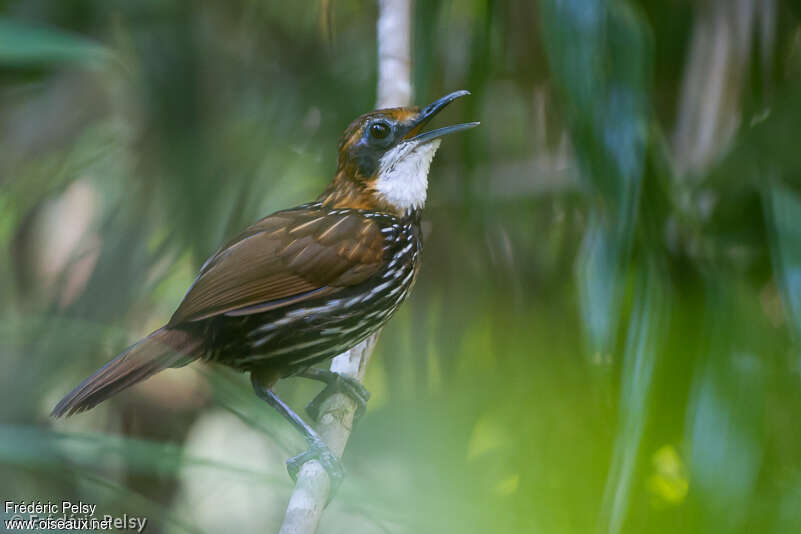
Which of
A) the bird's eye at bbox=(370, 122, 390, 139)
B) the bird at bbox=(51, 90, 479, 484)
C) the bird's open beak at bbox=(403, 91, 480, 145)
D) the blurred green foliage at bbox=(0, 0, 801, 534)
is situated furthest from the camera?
the bird's eye at bbox=(370, 122, 390, 139)

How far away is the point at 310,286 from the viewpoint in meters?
2.29

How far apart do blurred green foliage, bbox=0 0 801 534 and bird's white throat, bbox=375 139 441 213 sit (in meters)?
0.28

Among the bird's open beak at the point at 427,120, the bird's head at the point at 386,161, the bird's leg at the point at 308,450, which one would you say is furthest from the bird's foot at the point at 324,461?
the bird's open beak at the point at 427,120

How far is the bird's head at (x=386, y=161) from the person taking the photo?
249 cm

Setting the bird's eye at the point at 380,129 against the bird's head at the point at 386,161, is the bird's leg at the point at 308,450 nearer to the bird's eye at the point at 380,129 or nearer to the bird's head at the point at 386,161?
the bird's head at the point at 386,161

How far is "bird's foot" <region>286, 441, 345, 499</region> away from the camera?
1883 millimetres

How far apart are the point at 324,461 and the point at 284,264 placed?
0.55 meters

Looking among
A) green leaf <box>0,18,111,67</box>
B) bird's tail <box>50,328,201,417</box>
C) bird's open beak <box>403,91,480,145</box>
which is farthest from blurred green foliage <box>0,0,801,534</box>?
bird's open beak <box>403,91,480,145</box>

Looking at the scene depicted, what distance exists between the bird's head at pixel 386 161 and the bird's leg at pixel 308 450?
62cm

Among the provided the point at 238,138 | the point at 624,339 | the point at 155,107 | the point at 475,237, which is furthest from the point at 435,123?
the point at 624,339

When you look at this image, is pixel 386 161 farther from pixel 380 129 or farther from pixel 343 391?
pixel 343 391

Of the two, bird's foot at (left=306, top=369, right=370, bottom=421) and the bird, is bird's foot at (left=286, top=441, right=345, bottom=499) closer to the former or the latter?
the bird

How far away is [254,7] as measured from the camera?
3799 millimetres

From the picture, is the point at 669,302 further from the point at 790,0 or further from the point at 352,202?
the point at 790,0
